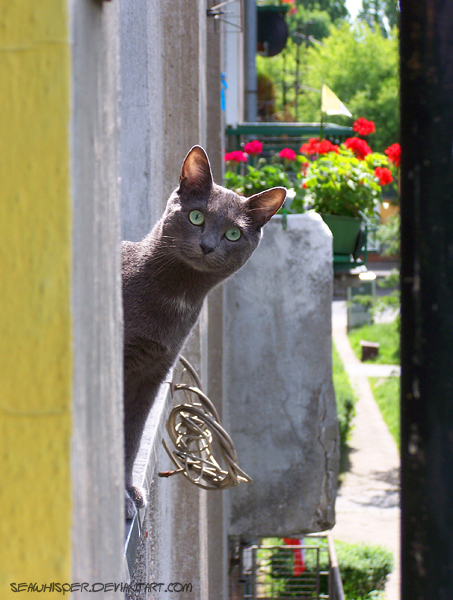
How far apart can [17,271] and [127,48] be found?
1.83 meters

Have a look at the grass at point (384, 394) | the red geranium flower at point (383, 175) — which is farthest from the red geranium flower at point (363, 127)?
the grass at point (384, 394)

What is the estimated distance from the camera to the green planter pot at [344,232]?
4.55 metres

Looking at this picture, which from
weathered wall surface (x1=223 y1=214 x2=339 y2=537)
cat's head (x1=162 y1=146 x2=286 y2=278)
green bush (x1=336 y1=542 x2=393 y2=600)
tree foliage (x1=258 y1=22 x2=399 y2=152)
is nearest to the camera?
cat's head (x1=162 y1=146 x2=286 y2=278)

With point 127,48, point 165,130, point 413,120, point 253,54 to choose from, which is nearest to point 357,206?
point 165,130

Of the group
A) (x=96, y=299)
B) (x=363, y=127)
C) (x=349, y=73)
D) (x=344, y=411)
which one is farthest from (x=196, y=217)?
(x=349, y=73)

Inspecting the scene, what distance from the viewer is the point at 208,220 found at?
5.70 ft

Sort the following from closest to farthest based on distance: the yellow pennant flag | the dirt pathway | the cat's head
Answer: the cat's head < the yellow pennant flag < the dirt pathway

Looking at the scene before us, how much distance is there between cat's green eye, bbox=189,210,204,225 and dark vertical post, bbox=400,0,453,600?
1219 mm

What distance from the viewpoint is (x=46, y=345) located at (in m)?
0.48

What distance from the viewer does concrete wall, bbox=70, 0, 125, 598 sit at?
1.63 feet

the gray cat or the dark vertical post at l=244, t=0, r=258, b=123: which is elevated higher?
the dark vertical post at l=244, t=0, r=258, b=123

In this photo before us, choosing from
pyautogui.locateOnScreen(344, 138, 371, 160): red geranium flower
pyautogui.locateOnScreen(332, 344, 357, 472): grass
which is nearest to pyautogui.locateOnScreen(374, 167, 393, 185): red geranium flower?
pyautogui.locateOnScreen(344, 138, 371, 160): red geranium flower

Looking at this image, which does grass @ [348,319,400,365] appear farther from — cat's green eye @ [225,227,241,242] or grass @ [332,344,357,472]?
cat's green eye @ [225,227,241,242]

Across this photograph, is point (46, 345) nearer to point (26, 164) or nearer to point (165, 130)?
point (26, 164)
